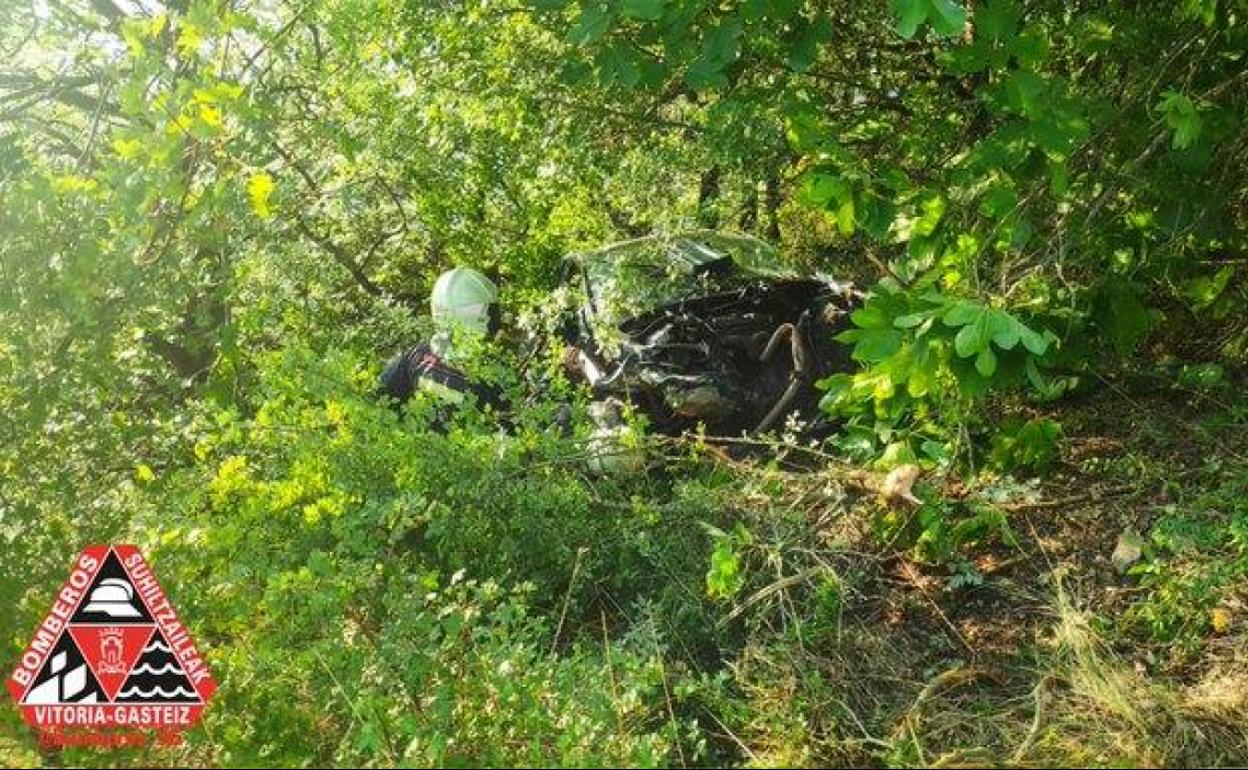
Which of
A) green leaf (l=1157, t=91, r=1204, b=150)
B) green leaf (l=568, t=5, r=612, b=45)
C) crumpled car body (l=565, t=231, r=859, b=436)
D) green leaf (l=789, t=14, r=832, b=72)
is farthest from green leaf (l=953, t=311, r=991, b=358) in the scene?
crumpled car body (l=565, t=231, r=859, b=436)

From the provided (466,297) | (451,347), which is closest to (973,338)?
(451,347)

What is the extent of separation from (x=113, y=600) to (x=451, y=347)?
8.28ft

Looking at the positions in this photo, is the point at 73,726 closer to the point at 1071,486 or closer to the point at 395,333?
the point at 1071,486

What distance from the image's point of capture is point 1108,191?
4305 mm

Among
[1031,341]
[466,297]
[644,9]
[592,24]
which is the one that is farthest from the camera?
[466,297]

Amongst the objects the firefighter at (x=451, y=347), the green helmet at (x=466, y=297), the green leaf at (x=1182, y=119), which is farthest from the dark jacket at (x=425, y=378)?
the green leaf at (x=1182, y=119)

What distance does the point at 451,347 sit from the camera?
540 centimetres

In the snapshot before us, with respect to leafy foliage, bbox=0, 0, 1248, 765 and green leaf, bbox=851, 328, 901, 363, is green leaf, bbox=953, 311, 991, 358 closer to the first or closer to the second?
leafy foliage, bbox=0, 0, 1248, 765

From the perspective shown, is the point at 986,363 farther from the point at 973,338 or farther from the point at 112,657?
the point at 112,657

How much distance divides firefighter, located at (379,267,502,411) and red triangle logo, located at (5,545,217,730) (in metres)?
1.53

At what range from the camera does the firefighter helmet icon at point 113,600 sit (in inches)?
120

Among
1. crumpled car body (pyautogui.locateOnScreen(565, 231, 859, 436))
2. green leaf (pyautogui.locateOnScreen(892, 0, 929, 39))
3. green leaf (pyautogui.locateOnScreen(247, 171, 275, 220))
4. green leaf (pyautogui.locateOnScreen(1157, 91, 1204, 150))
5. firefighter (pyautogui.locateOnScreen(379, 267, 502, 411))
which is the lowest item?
crumpled car body (pyautogui.locateOnScreen(565, 231, 859, 436))

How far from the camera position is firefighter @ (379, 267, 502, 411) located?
4.83m

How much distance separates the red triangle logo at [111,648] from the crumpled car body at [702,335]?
117 inches
